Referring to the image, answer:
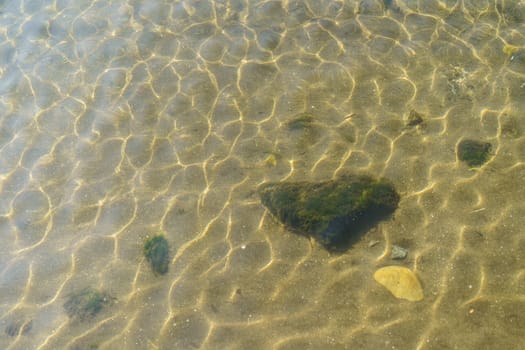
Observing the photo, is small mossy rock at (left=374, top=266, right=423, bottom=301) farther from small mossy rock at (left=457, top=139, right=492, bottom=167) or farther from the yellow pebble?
the yellow pebble

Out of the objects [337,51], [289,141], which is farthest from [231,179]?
[337,51]

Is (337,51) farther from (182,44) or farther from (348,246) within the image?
(348,246)

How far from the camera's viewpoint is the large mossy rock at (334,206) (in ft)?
15.1

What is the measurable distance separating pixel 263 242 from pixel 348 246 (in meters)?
0.90

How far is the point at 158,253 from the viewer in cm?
481

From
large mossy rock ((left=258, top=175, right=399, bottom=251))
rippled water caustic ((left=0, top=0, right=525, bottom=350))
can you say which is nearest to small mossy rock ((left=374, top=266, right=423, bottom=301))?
rippled water caustic ((left=0, top=0, right=525, bottom=350))

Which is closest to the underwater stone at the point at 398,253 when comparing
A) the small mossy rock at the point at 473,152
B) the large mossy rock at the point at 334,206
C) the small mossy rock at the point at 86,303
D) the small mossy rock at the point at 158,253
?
the large mossy rock at the point at 334,206

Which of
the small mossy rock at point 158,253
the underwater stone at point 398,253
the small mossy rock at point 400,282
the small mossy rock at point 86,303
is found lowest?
the small mossy rock at point 400,282

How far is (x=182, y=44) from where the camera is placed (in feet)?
22.1

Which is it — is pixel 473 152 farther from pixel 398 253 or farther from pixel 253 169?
pixel 253 169

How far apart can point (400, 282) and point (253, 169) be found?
2091 mm

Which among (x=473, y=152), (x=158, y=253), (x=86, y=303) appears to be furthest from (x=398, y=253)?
(x=86, y=303)

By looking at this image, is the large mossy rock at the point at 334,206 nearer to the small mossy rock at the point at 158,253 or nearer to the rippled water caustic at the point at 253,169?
the rippled water caustic at the point at 253,169

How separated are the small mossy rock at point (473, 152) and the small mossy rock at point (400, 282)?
1.56 meters
